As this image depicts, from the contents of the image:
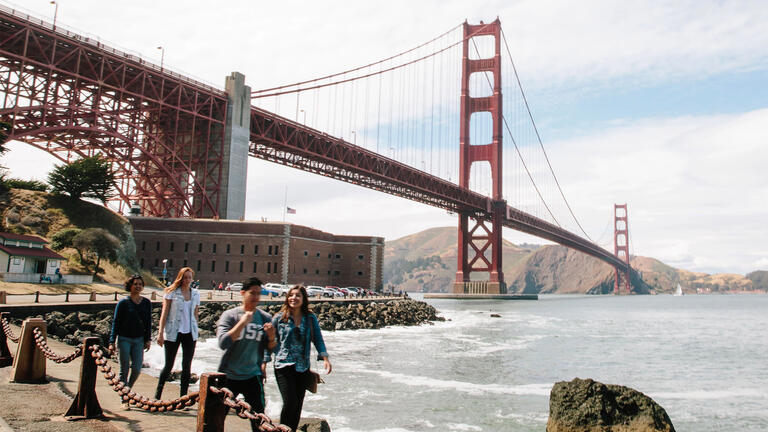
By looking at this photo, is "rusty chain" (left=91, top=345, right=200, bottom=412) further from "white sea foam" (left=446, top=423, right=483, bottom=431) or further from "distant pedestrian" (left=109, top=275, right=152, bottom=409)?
"white sea foam" (left=446, top=423, right=483, bottom=431)

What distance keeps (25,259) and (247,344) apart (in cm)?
2716

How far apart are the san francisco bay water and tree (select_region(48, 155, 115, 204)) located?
860 inches

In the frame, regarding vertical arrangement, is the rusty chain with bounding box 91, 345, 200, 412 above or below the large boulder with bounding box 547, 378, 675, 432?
above

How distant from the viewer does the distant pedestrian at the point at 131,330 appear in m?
6.91

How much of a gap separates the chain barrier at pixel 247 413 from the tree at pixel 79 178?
37.9 meters

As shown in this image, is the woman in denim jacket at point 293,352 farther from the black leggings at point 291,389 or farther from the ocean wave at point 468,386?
the ocean wave at point 468,386

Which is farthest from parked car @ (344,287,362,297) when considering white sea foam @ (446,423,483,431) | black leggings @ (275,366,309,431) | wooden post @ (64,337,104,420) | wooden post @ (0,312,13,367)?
black leggings @ (275,366,309,431)

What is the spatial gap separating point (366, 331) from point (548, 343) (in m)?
9.35

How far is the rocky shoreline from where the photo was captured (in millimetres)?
16906

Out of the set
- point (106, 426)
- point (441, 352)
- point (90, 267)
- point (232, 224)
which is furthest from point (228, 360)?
point (232, 224)

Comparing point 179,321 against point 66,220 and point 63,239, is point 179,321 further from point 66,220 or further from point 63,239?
point 66,220

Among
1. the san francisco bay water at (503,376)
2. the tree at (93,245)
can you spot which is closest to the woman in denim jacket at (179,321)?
the san francisco bay water at (503,376)

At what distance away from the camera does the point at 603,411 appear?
33.6ft

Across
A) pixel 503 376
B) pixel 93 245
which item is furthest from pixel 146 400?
pixel 93 245
